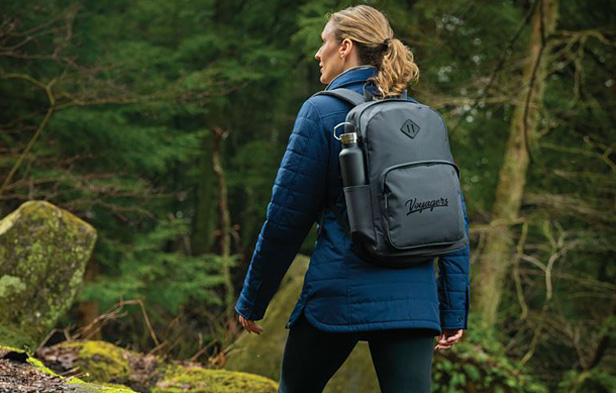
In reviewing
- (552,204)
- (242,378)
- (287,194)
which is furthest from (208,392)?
(552,204)

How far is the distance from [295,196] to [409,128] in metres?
0.43

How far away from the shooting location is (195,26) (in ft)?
50.3

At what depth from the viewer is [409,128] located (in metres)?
2.29

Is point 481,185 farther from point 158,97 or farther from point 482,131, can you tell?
point 158,97

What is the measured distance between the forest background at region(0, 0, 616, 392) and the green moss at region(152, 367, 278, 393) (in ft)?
8.56

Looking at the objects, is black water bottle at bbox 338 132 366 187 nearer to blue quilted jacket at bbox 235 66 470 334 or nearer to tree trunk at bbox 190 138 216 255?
blue quilted jacket at bbox 235 66 470 334

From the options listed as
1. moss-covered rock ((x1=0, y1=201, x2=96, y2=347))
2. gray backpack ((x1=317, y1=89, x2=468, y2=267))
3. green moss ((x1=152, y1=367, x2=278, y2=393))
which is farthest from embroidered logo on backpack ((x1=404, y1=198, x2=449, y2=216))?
moss-covered rock ((x1=0, y1=201, x2=96, y2=347))

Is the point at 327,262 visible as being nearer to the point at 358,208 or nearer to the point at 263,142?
the point at 358,208

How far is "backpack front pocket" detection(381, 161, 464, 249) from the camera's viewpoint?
223cm

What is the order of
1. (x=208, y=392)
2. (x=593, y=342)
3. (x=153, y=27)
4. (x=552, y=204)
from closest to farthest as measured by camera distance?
(x=208, y=392) → (x=552, y=204) → (x=593, y=342) → (x=153, y=27)

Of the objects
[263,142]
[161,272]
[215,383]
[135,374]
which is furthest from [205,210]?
[215,383]

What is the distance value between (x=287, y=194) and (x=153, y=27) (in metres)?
13.5

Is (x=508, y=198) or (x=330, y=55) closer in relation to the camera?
(x=330, y=55)

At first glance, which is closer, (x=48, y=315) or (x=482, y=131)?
(x=48, y=315)
